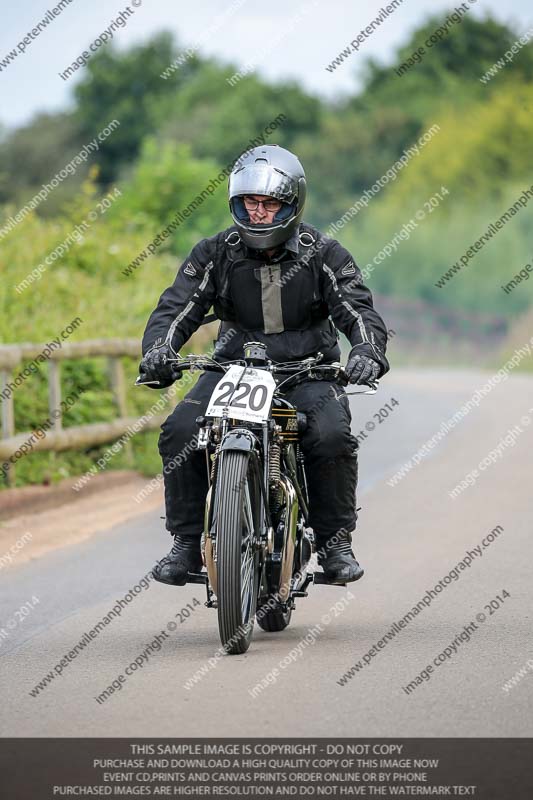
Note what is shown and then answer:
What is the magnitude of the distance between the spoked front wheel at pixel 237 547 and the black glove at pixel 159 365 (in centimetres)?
67

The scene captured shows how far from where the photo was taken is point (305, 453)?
6.99m

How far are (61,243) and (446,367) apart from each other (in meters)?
23.5

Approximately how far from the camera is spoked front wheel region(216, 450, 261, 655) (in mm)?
6188

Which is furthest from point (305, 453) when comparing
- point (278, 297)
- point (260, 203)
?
point (260, 203)

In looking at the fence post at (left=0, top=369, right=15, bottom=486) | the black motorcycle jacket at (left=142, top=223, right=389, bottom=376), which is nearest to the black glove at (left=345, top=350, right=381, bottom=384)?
the black motorcycle jacket at (left=142, top=223, right=389, bottom=376)

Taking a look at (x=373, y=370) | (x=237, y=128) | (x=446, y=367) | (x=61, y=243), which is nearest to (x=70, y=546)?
(x=373, y=370)

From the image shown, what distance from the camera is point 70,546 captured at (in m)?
10.4

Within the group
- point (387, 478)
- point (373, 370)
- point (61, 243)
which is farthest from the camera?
point (61, 243)

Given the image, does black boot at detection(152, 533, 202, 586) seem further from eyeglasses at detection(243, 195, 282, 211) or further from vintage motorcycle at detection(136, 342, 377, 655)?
eyeglasses at detection(243, 195, 282, 211)

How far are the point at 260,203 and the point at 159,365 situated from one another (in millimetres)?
867

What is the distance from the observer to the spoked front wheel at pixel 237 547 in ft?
20.3

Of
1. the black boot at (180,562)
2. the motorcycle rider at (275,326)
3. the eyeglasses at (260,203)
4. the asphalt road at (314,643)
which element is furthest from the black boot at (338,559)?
the eyeglasses at (260,203)

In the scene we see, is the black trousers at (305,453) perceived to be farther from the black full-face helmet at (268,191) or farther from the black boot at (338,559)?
the black full-face helmet at (268,191)
